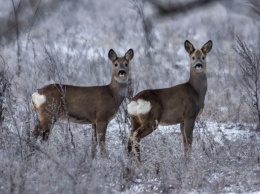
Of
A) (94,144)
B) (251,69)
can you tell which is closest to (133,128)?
(94,144)

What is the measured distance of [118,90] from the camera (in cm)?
1074

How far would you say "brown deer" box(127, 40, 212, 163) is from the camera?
9.59 metres

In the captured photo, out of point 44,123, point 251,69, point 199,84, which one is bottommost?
point 44,123

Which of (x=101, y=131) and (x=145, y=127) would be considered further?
(x=101, y=131)

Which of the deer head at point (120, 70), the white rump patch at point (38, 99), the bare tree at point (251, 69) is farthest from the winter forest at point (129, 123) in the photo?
the deer head at point (120, 70)

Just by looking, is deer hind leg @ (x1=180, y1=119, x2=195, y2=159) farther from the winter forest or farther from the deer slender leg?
the deer slender leg

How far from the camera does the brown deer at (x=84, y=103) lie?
10031mm

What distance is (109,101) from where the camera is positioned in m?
10.5

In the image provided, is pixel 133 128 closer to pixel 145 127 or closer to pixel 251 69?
pixel 145 127

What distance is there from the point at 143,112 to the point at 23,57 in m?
6.73

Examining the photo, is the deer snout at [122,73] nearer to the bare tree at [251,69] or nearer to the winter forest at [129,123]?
the winter forest at [129,123]

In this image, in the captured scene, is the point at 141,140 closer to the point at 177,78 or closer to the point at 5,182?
the point at 5,182

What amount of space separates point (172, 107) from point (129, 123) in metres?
1.23

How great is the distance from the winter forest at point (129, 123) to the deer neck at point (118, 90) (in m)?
0.30
